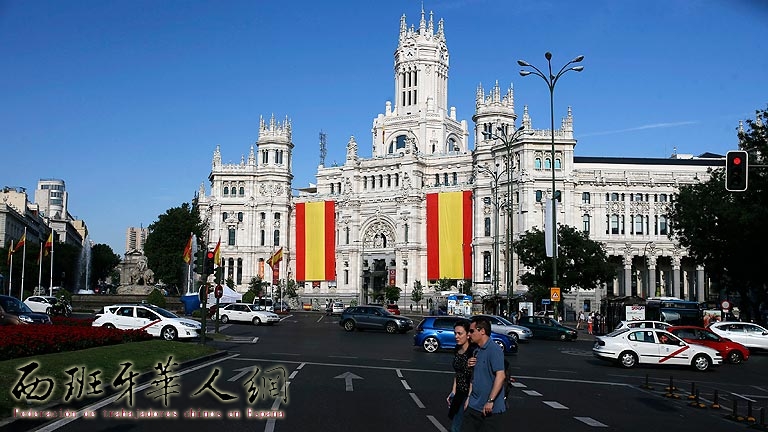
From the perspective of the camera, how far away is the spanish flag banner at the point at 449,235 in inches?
4250

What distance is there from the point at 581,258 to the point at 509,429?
5935cm

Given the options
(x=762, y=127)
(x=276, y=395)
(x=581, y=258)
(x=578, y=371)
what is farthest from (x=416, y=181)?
(x=276, y=395)

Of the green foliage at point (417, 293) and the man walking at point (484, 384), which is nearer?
the man walking at point (484, 384)

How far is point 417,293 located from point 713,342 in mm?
75634

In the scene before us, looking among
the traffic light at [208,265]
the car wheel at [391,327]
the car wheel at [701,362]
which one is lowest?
the car wheel at [391,327]

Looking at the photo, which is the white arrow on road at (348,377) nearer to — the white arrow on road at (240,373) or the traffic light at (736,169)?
the white arrow on road at (240,373)

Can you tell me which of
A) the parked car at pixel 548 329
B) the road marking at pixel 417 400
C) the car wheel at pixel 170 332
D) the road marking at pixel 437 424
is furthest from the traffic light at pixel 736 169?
the parked car at pixel 548 329

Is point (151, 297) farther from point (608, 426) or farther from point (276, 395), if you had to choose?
point (608, 426)

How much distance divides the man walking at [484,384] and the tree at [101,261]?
149 metres

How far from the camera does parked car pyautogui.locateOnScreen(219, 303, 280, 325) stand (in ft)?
193

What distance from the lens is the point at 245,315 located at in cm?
5938

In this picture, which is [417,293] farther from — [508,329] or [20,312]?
[20,312]

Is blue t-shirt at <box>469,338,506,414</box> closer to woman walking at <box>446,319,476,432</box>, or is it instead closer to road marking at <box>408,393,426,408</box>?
woman walking at <box>446,319,476,432</box>

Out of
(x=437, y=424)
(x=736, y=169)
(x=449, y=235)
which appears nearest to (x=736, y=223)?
(x=736, y=169)
